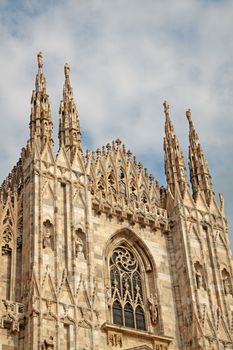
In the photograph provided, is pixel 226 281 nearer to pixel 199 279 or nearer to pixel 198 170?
pixel 199 279

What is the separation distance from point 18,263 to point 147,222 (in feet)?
18.3

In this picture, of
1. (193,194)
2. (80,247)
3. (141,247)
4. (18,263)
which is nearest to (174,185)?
(193,194)

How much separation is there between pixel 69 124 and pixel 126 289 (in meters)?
6.35

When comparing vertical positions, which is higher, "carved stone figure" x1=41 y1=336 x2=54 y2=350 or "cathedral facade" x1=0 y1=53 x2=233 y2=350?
"cathedral facade" x1=0 y1=53 x2=233 y2=350

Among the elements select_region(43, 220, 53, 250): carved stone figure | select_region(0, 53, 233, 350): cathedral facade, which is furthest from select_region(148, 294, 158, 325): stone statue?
select_region(43, 220, 53, 250): carved stone figure

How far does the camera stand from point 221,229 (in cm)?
2766

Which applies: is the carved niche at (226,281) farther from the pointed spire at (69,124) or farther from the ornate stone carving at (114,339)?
the pointed spire at (69,124)

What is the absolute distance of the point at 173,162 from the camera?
28.7 m

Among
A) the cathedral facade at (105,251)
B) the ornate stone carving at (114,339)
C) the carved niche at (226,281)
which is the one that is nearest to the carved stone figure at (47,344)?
the cathedral facade at (105,251)

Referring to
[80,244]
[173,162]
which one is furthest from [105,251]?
[173,162]

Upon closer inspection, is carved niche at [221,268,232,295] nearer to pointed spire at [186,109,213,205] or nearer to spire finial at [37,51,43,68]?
pointed spire at [186,109,213,205]

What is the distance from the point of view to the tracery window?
23922 millimetres

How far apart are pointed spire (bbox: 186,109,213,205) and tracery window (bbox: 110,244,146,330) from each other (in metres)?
4.39

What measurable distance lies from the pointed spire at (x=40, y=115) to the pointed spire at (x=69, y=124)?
73cm
